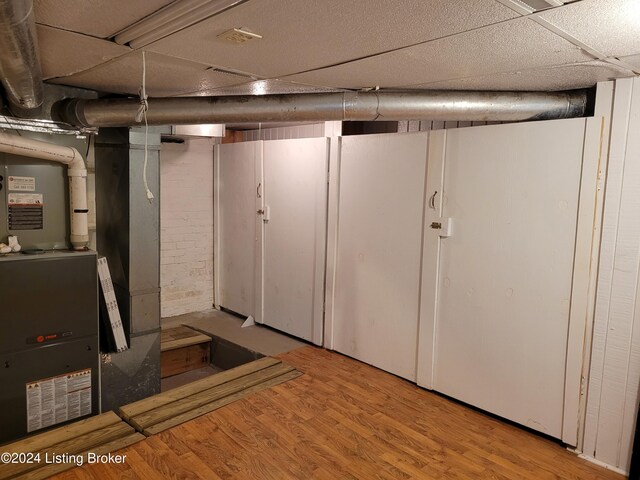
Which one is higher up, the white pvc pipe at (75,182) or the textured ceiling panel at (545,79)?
the textured ceiling panel at (545,79)

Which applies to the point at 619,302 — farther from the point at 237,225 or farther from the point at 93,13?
the point at 237,225

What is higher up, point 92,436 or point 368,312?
point 368,312

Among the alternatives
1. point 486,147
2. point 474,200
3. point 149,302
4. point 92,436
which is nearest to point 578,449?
point 474,200

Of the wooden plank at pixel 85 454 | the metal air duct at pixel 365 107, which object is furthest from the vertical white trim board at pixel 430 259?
the wooden plank at pixel 85 454

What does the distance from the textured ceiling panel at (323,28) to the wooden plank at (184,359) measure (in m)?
2.85

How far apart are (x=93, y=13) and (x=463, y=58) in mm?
1455

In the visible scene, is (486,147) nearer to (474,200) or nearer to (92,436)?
(474,200)

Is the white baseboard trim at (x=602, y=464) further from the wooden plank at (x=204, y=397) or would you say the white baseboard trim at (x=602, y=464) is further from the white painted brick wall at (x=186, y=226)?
the white painted brick wall at (x=186, y=226)

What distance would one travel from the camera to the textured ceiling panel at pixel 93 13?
4.60ft

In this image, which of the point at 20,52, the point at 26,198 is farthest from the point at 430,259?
the point at 26,198

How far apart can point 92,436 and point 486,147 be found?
2.79 metres

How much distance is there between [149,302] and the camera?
129 inches

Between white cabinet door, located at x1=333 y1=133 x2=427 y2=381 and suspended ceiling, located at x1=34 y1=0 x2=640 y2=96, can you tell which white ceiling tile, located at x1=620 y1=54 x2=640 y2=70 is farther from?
white cabinet door, located at x1=333 y1=133 x2=427 y2=381

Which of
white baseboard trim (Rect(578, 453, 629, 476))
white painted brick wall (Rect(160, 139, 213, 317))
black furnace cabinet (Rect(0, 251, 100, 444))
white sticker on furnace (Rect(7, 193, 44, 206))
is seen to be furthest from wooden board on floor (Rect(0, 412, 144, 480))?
white baseboard trim (Rect(578, 453, 629, 476))
